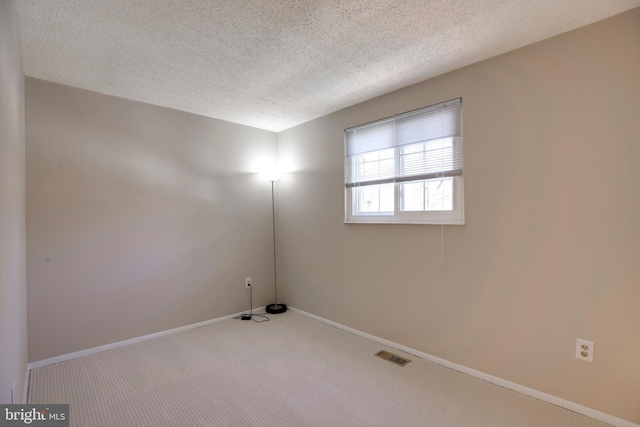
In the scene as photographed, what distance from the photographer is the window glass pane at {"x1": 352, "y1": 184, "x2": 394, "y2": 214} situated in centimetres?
298

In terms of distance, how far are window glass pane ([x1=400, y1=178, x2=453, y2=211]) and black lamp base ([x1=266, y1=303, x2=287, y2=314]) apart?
2.13m

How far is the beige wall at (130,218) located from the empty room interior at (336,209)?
0.02m

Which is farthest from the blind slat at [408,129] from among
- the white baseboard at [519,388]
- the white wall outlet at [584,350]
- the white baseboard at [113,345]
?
the white baseboard at [113,345]

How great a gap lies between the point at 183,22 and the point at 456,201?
233 cm

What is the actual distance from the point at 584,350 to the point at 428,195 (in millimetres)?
1450

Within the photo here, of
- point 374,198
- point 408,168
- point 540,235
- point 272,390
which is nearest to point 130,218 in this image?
point 272,390

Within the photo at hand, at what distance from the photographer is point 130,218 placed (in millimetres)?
3020

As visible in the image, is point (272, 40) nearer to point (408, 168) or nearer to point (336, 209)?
point (408, 168)

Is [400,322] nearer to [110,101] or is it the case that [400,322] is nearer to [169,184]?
[169,184]

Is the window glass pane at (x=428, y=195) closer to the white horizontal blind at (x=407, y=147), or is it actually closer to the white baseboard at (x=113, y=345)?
the white horizontal blind at (x=407, y=147)

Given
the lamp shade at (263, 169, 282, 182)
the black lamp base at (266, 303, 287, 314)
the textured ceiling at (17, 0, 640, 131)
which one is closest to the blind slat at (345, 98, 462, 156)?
the textured ceiling at (17, 0, 640, 131)

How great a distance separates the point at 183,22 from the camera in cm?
184

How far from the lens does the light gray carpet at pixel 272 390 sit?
1.86 meters

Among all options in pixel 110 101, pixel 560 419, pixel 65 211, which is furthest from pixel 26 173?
pixel 560 419
